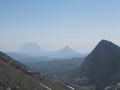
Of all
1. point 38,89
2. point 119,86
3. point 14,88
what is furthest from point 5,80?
point 119,86

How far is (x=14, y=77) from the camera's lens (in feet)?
274

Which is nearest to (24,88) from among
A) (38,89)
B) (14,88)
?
(14,88)

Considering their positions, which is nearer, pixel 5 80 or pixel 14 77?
pixel 5 80

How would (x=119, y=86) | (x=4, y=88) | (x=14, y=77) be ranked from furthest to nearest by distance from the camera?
(x=119, y=86), (x=14, y=77), (x=4, y=88)

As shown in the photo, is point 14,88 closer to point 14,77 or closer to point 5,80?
point 5,80

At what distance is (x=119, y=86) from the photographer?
168375 mm

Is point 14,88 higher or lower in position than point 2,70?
lower

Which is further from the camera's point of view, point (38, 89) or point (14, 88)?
point (38, 89)

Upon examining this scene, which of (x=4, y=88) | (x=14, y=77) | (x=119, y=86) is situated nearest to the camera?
(x=4, y=88)

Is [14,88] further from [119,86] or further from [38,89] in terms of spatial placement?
[119,86]

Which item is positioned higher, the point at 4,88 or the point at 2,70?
the point at 2,70

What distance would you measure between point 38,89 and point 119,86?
94943 millimetres

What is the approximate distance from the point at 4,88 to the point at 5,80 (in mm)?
7784

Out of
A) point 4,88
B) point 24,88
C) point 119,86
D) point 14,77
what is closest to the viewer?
point 4,88
